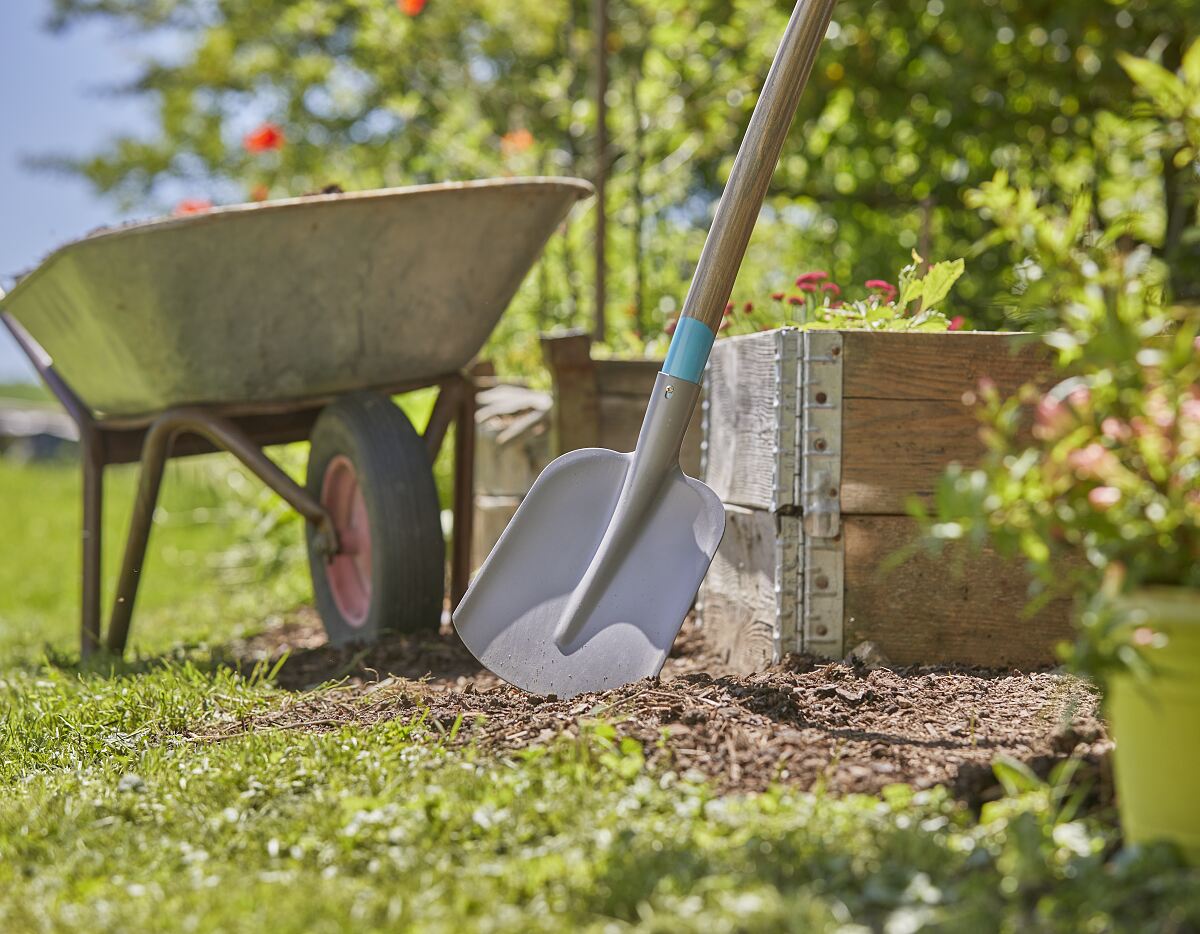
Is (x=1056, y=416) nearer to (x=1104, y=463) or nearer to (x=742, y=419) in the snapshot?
(x=1104, y=463)

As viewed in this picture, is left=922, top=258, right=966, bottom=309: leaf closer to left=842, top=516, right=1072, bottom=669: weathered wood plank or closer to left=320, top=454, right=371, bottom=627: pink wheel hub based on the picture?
left=842, top=516, right=1072, bottom=669: weathered wood plank

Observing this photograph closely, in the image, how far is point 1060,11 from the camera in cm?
434

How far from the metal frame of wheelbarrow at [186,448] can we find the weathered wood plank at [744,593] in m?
0.79

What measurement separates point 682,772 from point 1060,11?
3.61m

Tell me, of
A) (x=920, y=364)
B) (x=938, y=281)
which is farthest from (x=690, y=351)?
(x=938, y=281)

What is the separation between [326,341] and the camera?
3.07 metres

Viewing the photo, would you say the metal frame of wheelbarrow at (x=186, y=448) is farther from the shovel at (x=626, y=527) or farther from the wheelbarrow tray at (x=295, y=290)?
the shovel at (x=626, y=527)

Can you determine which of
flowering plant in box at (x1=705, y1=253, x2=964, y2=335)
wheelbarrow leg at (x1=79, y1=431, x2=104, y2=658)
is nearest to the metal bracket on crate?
flowering plant in box at (x1=705, y1=253, x2=964, y2=335)

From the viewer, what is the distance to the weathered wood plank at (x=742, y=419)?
2.37 m

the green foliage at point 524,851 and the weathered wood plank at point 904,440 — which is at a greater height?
the weathered wood plank at point 904,440

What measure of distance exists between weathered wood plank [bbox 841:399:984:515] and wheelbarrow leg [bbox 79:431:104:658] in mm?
2089

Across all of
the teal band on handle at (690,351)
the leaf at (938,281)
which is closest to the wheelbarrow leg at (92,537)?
the teal band on handle at (690,351)

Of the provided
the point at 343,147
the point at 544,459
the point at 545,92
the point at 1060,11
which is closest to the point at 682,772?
the point at 544,459

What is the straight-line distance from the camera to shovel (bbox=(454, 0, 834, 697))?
2201 mm
